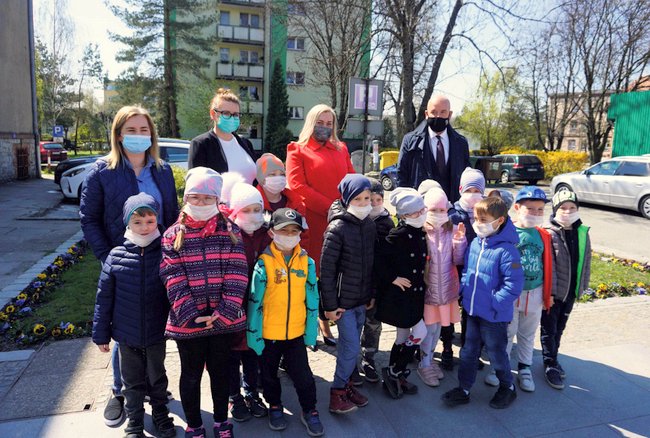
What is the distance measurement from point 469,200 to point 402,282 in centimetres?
104

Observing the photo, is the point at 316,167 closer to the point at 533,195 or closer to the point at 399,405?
the point at 533,195

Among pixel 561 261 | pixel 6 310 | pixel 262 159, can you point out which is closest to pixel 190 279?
pixel 262 159

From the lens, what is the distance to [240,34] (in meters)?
36.1

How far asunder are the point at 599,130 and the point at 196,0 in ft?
94.6

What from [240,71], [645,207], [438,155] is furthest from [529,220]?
[240,71]

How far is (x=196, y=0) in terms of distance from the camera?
3130 centimetres

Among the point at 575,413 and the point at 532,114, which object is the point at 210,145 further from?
the point at 532,114

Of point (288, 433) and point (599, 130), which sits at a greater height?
point (599, 130)

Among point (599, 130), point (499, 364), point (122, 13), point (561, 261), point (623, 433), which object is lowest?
point (623, 433)

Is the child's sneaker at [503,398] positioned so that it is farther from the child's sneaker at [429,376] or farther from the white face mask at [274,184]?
the white face mask at [274,184]

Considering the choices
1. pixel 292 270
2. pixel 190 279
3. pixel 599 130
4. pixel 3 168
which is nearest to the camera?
pixel 190 279

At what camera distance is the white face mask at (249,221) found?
300 cm

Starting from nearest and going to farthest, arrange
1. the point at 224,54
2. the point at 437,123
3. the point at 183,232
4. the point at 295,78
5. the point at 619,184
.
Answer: the point at 183,232 → the point at 437,123 → the point at 619,184 → the point at 224,54 → the point at 295,78

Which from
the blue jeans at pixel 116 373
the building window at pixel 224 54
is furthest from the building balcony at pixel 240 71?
the blue jeans at pixel 116 373
